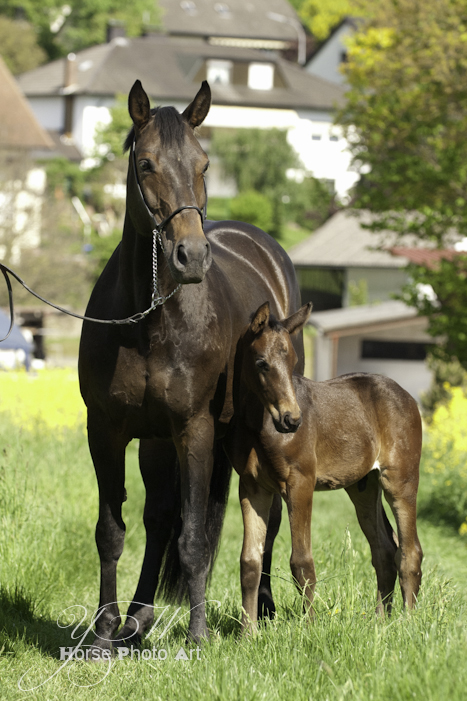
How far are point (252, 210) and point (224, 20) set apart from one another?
35203 mm

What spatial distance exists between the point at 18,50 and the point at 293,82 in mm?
20459

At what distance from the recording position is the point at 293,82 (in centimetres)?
6247

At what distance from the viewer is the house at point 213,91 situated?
187 ft

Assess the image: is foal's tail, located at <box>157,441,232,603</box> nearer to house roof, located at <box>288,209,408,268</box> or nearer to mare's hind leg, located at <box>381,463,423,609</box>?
mare's hind leg, located at <box>381,463,423,609</box>

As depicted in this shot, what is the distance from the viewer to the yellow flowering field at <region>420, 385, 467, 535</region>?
10.1 metres

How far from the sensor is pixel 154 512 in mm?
5031

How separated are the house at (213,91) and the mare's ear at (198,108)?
2028 inches

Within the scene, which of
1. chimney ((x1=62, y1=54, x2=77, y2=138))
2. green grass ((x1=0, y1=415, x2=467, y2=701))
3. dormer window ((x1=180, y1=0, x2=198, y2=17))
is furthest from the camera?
dormer window ((x1=180, y1=0, x2=198, y2=17))

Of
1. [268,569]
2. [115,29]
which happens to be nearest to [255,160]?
[115,29]

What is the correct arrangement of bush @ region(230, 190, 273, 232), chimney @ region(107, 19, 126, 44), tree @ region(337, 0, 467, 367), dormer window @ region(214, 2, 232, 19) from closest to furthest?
tree @ region(337, 0, 467, 367) → bush @ region(230, 190, 273, 232) → chimney @ region(107, 19, 126, 44) → dormer window @ region(214, 2, 232, 19)

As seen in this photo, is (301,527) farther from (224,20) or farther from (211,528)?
(224,20)

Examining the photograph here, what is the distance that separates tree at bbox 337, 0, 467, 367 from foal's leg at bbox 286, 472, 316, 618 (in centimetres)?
996

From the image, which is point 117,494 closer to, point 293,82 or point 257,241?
point 257,241

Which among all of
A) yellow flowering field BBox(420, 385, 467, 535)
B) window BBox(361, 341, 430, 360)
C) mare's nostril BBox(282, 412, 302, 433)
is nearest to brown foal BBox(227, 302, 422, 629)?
mare's nostril BBox(282, 412, 302, 433)
